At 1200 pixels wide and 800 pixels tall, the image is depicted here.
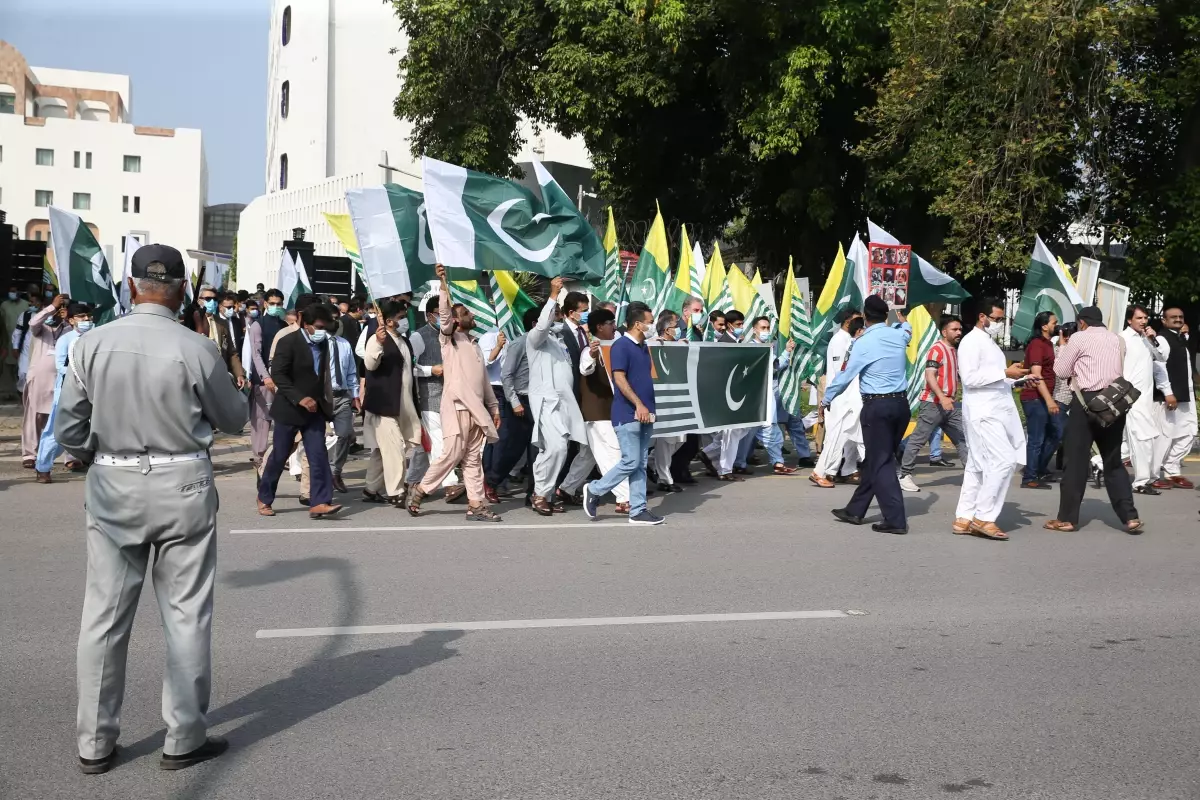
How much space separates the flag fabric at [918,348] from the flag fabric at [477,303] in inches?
179

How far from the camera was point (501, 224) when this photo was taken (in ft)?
34.9

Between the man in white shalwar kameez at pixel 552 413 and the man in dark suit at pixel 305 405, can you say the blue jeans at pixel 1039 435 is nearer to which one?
the man in white shalwar kameez at pixel 552 413

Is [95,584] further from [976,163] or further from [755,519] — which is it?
[976,163]

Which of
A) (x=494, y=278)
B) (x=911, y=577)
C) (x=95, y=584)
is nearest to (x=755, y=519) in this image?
(x=911, y=577)

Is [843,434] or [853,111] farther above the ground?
[853,111]

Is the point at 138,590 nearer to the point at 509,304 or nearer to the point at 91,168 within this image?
the point at 509,304

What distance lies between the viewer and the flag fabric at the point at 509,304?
11836 mm

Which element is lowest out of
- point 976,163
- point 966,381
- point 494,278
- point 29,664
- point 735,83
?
point 29,664

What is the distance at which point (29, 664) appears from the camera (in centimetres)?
550

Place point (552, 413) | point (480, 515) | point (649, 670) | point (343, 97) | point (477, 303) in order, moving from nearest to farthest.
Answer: point (649, 670) < point (480, 515) < point (552, 413) < point (477, 303) < point (343, 97)

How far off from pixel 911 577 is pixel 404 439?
4.66m

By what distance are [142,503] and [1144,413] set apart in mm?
10366

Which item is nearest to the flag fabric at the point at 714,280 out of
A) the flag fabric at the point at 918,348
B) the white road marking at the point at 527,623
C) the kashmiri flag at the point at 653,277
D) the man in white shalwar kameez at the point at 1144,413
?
the kashmiri flag at the point at 653,277

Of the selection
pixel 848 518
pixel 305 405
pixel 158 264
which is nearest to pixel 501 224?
pixel 305 405
